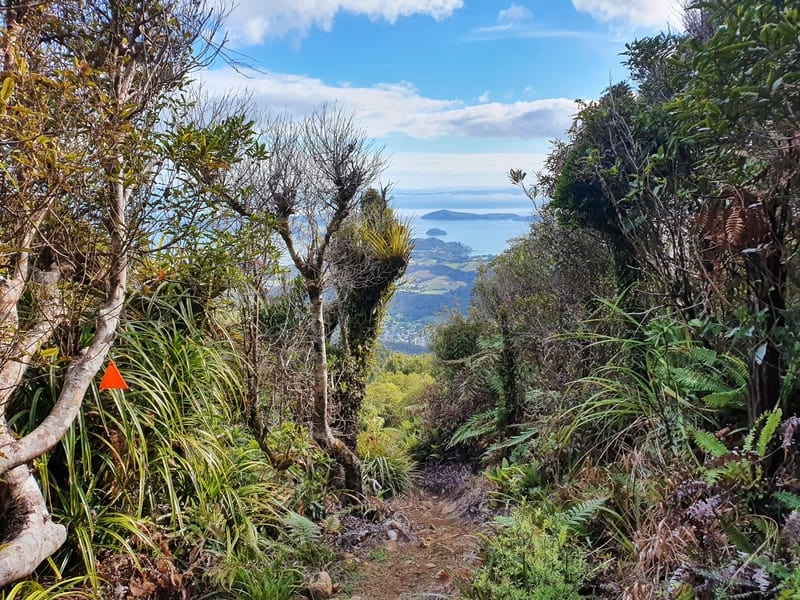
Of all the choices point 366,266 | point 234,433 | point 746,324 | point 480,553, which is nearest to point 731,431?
point 746,324

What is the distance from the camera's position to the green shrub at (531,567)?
6.98 feet

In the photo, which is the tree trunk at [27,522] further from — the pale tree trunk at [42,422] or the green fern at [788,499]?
the green fern at [788,499]

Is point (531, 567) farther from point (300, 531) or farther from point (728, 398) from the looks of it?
point (300, 531)

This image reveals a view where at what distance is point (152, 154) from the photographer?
2334mm

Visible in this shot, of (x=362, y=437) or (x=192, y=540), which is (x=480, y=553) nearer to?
(x=192, y=540)

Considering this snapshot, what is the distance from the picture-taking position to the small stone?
297 centimetres

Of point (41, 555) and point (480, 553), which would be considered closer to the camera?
point (41, 555)

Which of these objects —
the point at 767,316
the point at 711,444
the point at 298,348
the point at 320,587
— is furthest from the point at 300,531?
the point at 767,316

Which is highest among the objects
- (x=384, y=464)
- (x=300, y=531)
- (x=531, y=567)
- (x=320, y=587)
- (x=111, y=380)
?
(x=111, y=380)

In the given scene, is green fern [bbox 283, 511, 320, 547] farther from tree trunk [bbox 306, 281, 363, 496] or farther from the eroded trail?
tree trunk [bbox 306, 281, 363, 496]

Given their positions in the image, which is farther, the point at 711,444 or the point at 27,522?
the point at 711,444

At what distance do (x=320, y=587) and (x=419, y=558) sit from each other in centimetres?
115

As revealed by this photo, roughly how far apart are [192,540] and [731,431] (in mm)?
3140

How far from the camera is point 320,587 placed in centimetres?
300
